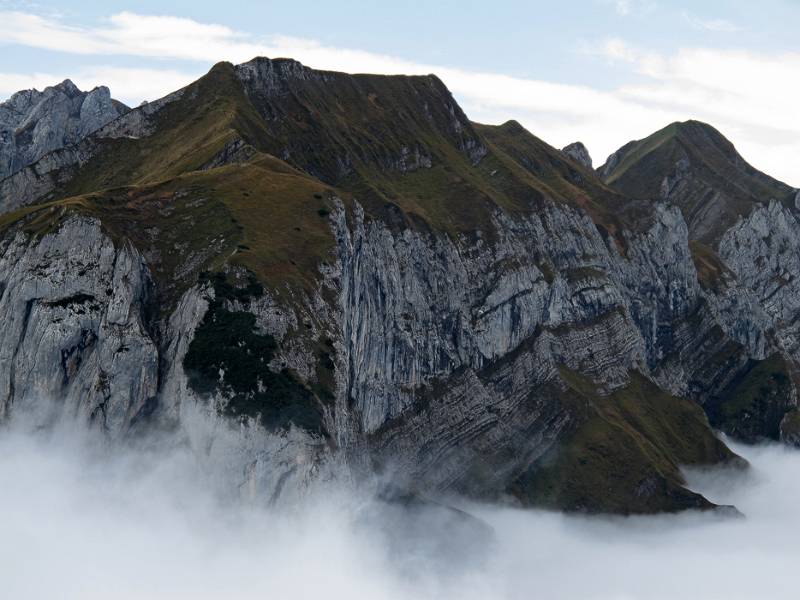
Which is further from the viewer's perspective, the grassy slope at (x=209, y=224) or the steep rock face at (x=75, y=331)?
the grassy slope at (x=209, y=224)

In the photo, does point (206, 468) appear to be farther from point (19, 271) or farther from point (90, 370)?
point (19, 271)

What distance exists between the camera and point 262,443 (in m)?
145

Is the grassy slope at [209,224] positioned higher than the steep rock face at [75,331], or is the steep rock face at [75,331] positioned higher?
the grassy slope at [209,224]

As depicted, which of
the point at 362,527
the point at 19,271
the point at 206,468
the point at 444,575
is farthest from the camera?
the point at 444,575

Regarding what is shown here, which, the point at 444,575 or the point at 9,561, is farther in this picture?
the point at 444,575

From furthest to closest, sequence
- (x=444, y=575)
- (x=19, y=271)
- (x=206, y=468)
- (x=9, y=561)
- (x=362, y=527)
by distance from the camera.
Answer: (x=444, y=575), (x=362, y=527), (x=19, y=271), (x=206, y=468), (x=9, y=561)

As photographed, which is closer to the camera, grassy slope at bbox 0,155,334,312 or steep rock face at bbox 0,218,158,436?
steep rock face at bbox 0,218,158,436

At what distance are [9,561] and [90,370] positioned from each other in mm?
30633

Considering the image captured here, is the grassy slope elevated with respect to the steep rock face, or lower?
elevated

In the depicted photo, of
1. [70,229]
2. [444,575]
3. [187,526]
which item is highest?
[70,229]

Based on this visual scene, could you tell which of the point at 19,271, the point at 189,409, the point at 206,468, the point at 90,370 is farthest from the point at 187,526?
the point at 19,271

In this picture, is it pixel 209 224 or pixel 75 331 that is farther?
pixel 209 224

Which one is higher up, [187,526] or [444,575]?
[187,526]

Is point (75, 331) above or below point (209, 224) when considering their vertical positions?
below
